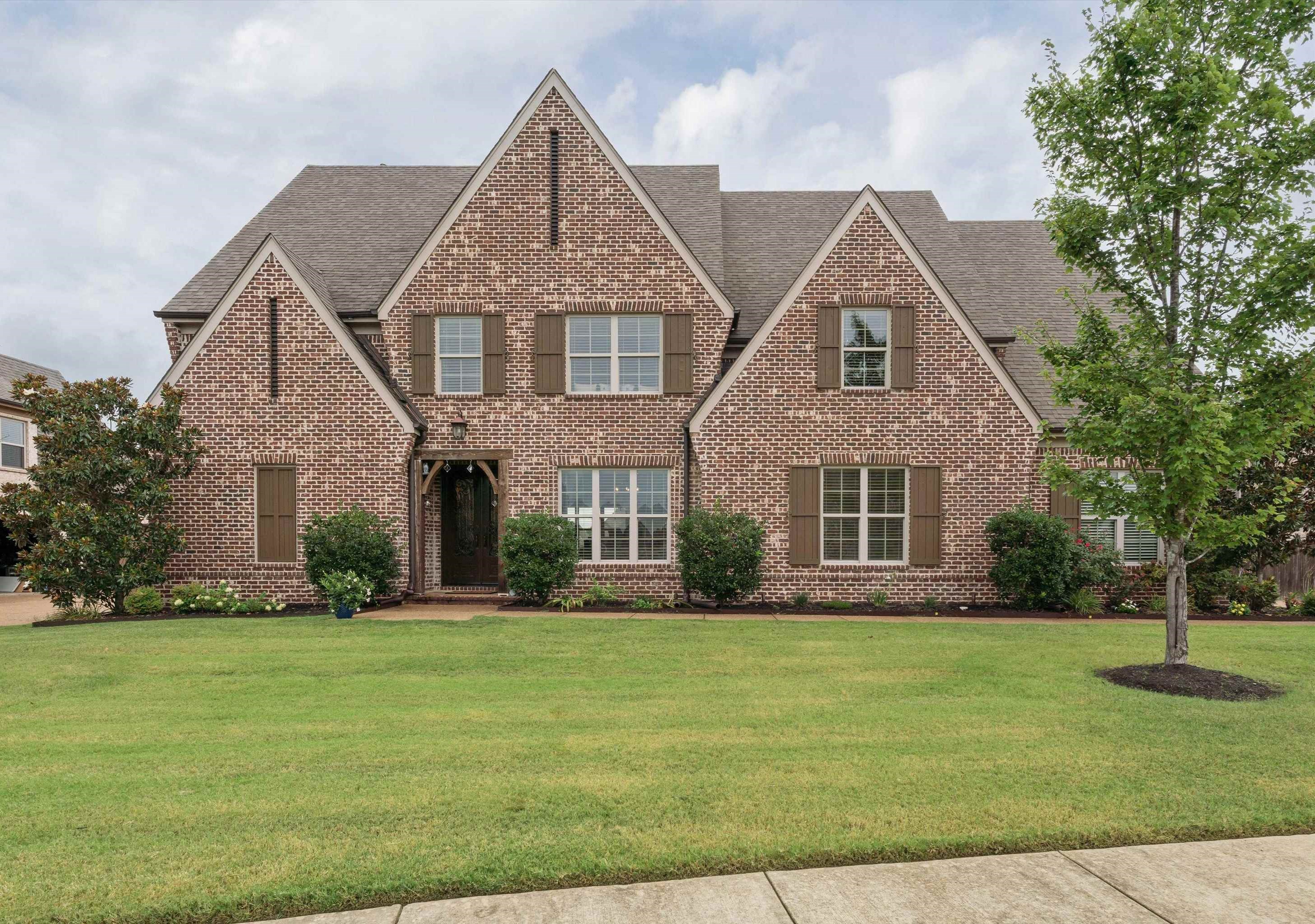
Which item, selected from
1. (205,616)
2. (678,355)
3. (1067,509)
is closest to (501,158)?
(678,355)

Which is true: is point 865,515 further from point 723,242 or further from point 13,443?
point 13,443

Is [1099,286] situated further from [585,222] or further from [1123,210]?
[585,222]

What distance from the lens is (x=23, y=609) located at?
54.7 ft

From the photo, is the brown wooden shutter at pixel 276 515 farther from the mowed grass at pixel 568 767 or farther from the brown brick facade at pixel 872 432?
the brown brick facade at pixel 872 432

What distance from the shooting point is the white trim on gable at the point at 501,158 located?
51.1ft

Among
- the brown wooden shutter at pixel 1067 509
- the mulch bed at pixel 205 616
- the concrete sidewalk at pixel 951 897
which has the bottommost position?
the mulch bed at pixel 205 616

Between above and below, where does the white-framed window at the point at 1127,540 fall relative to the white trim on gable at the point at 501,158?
below

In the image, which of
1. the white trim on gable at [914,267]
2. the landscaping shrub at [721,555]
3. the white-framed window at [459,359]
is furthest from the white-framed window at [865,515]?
the white-framed window at [459,359]

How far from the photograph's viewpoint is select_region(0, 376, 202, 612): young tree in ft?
43.7

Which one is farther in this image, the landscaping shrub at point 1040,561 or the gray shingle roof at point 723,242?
→ the gray shingle roof at point 723,242

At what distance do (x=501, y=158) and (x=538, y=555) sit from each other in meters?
7.88

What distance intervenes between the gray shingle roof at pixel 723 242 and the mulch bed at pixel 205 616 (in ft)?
19.5

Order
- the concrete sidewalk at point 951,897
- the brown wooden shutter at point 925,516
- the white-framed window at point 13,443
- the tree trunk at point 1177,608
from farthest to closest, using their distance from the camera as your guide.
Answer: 1. the white-framed window at point 13,443
2. the brown wooden shutter at point 925,516
3. the tree trunk at point 1177,608
4. the concrete sidewalk at point 951,897

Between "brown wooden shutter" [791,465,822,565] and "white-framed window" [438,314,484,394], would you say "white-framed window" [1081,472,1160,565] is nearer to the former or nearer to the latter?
"brown wooden shutter" [791,465,822,565]
